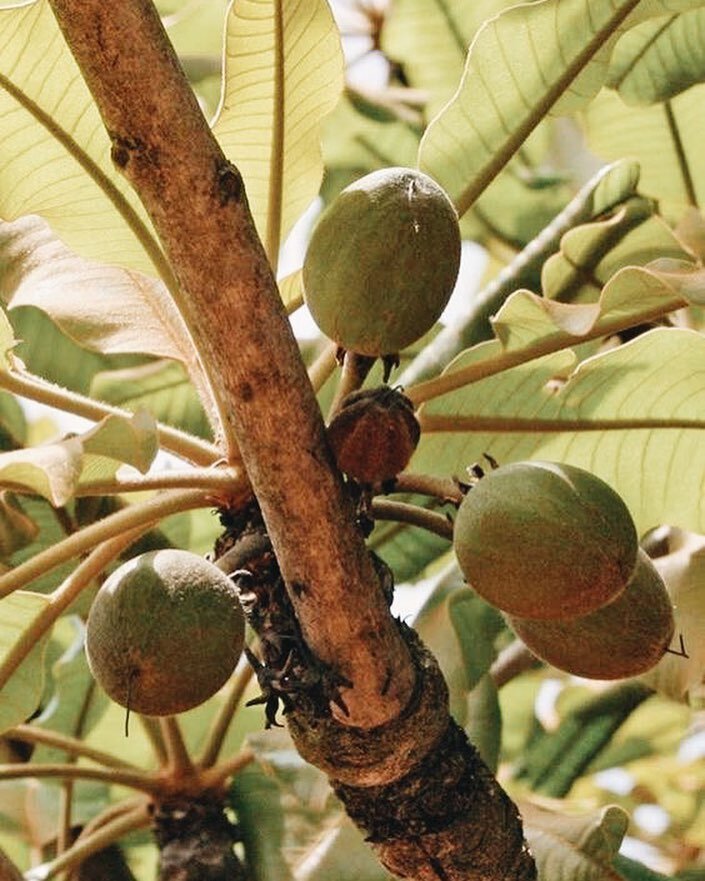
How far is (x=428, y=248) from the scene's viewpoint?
3.26ft

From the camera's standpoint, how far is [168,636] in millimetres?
939

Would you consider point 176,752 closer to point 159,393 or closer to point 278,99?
point 159,393

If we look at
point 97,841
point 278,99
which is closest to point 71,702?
point 97,841

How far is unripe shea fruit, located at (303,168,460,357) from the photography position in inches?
39.0

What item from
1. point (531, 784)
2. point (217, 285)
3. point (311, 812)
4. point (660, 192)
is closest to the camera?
point (217, 285)

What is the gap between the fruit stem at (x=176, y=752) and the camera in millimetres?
1504

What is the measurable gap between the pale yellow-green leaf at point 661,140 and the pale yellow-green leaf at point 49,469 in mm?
975

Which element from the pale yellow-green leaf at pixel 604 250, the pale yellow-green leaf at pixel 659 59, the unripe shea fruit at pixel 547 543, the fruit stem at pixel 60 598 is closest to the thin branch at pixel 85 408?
the fruit stem at pixel 60 598

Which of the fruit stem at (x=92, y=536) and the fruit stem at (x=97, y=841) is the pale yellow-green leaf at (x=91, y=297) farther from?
the fruit stem at (x=97, y=841)

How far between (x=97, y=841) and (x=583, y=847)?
54 centimetres

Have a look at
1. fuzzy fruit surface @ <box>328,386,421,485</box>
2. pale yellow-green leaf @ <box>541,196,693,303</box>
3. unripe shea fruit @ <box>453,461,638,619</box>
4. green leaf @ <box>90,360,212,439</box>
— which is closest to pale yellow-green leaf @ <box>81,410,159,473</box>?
fuzzy fruit surface @ <box>328,386,421,485</box>

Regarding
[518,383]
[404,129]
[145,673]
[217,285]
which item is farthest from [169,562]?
[404,129]

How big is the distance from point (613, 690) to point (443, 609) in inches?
18.0

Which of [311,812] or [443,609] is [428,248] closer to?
[443,609]
